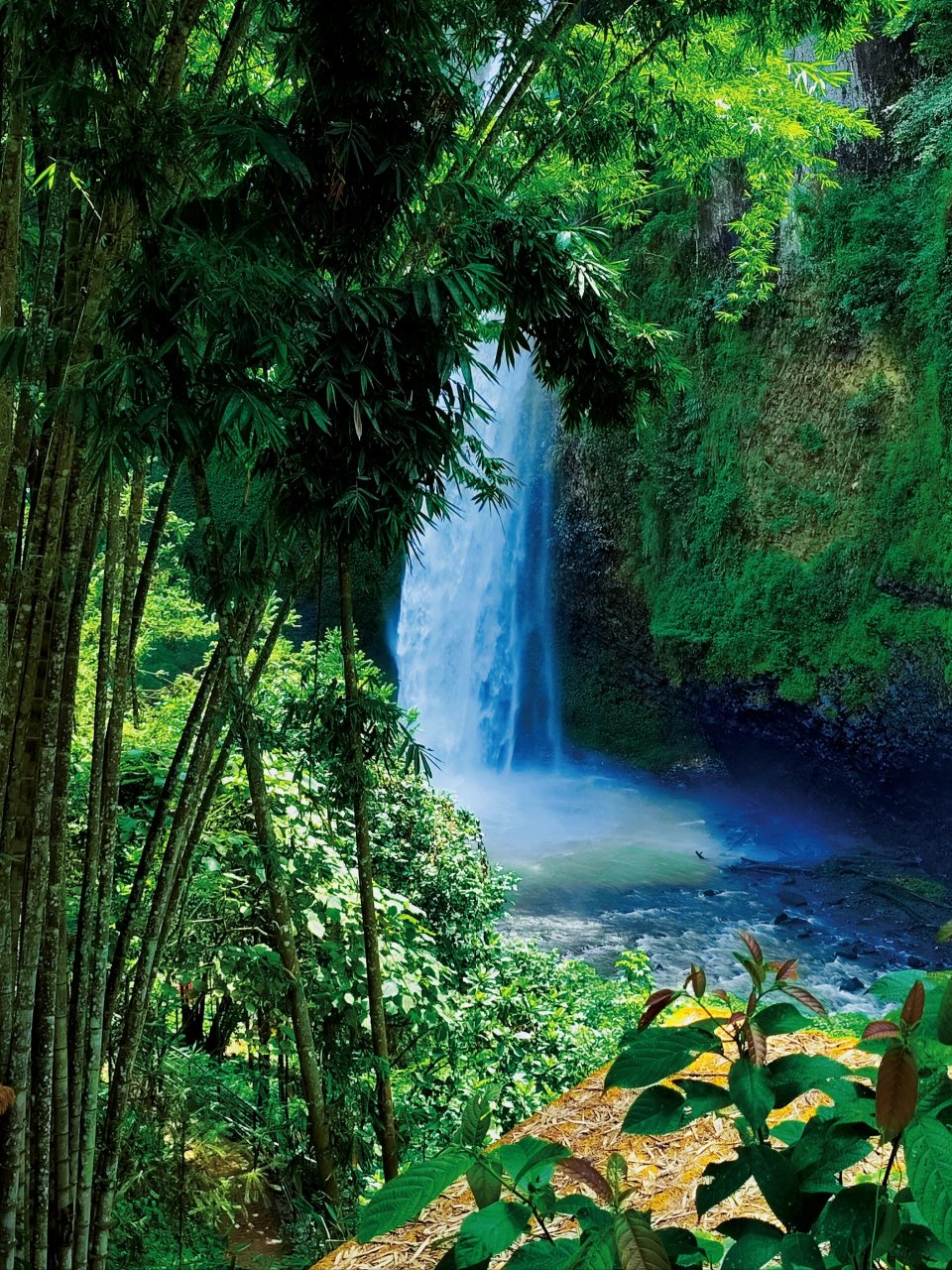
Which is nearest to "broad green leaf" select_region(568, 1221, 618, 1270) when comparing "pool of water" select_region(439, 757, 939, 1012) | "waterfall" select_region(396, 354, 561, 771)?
"pool of water" select_region(439, 757, 939, 1012)

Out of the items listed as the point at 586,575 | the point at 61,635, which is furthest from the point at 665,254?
the point at 61,635

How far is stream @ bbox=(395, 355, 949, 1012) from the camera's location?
714 cm

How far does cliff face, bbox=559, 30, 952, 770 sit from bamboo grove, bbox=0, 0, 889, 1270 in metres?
5.76

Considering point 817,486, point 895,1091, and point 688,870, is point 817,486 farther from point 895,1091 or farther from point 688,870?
point 895,1091

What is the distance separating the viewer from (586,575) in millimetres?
11836

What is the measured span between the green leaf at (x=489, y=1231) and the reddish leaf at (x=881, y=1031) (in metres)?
0.26

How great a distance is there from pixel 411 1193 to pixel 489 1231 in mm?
65

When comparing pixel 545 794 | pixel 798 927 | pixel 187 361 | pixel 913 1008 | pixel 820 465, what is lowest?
pixel 798 927

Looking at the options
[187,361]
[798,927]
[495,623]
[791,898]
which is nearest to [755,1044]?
[187,361]

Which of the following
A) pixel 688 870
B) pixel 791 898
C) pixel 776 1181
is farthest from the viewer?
pixel 688 870

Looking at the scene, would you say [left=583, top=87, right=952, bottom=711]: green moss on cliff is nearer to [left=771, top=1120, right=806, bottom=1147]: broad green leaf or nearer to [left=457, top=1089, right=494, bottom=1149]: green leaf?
[left=771, top=1120, right=806, bottom=1147]: broad green leaf

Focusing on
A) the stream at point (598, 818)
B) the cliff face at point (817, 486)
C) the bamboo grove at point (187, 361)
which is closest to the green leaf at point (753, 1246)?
the bamboo grove at point (187, 361)

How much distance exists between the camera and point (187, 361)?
159 centimetres

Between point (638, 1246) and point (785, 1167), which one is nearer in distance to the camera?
point (638, 1246)
